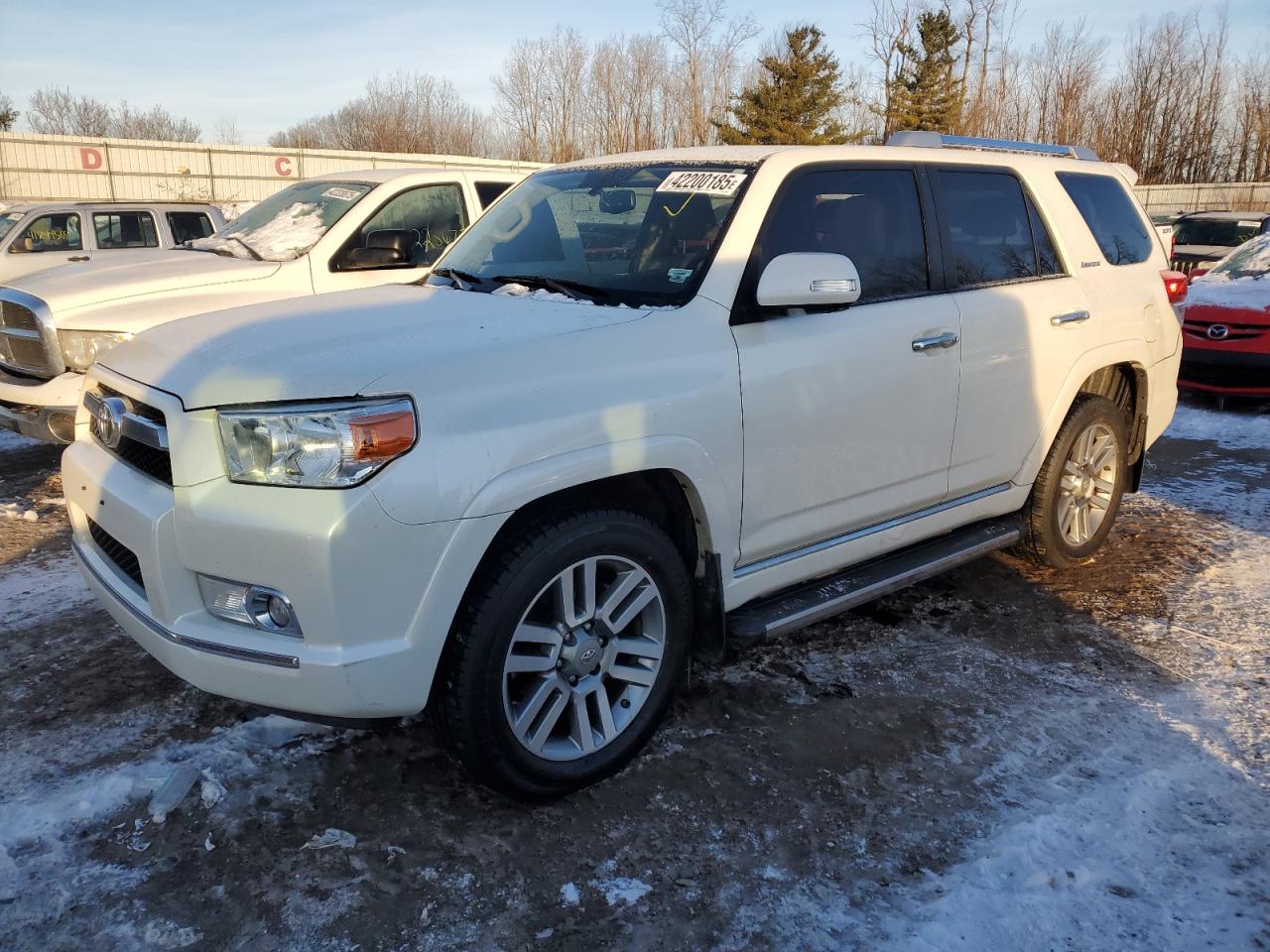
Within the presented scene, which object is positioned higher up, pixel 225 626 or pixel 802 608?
pixel 225 626

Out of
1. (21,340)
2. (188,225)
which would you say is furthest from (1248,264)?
(188,225)

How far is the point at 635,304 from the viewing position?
309cm

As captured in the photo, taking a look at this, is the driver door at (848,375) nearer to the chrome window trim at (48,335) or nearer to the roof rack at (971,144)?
the roof rack at (971,144)

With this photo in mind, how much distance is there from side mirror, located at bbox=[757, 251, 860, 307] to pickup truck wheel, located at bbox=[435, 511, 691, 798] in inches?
32.9

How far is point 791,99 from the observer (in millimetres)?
34969

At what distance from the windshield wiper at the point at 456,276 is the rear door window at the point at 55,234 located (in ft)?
33.3

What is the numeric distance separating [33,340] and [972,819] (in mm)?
5897

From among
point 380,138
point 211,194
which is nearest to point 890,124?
point 380,138

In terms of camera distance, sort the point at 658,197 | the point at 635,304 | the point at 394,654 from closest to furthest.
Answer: the point at 394,654
the point at 635,304
the point at 658,197

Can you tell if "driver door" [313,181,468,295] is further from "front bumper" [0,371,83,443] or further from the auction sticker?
the auction sticker

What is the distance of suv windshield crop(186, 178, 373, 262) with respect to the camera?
6633 mm

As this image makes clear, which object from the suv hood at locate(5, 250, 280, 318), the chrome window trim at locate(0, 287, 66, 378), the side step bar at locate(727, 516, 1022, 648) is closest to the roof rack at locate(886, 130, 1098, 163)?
the side step bar at locate(727, 516, 1022, 648)

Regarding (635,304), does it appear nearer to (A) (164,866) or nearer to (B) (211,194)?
(A) (164,866)

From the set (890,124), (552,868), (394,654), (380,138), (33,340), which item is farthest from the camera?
(380,138)
